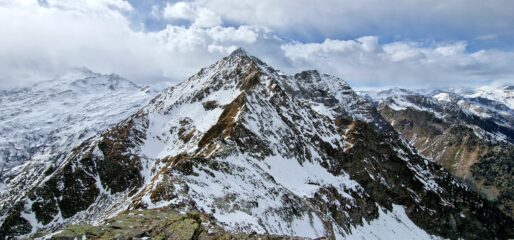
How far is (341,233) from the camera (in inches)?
5364

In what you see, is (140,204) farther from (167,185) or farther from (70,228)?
(70,228)

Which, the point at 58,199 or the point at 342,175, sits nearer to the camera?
the point at 58,199

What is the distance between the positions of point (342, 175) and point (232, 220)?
121 metres

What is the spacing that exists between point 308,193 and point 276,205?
128 ft

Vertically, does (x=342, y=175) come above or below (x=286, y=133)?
below

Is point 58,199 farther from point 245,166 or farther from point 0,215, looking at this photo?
point 245,166

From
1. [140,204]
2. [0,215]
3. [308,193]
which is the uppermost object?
[140,204]

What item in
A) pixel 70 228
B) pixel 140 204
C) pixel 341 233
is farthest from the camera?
pixel 341 233

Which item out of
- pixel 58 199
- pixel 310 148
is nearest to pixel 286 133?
pixel 310 148

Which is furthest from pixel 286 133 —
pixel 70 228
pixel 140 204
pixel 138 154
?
pixel 70 228

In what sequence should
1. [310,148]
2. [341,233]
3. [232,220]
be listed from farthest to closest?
1. [310,148]
2. [341,233]
3. [232,220]

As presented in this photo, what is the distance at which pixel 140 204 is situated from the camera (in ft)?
244

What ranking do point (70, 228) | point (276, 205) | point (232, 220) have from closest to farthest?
point (70, 228) < point (232, 220) < point (276, 205)

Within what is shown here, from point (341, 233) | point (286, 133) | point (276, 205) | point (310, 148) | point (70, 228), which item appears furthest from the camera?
A: point (310, 148)
